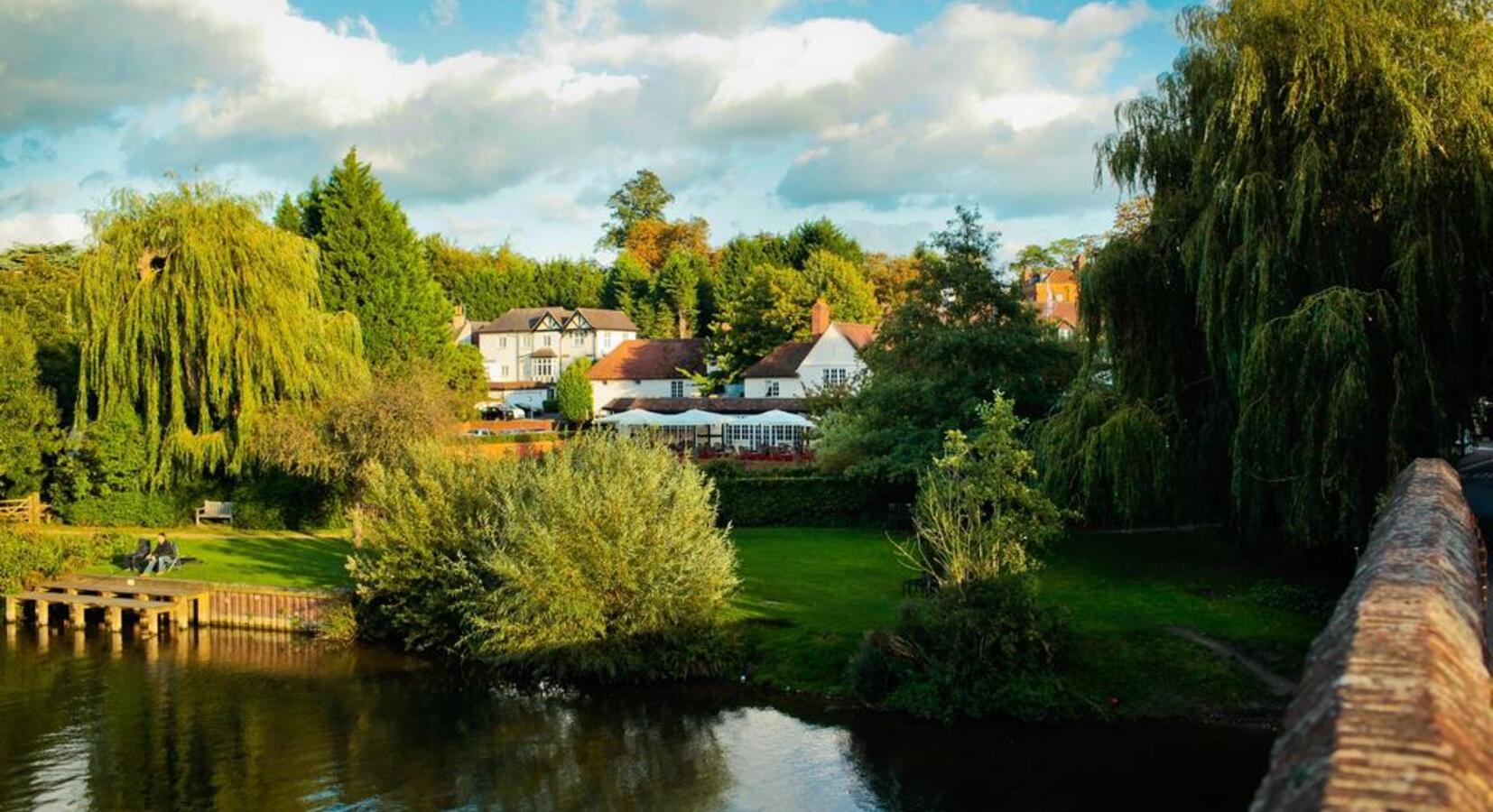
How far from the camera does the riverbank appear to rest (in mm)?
19234

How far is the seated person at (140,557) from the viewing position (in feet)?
96.9

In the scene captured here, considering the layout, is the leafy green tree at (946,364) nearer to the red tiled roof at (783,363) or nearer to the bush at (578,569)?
the bush at (578,569)

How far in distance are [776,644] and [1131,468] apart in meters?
7.81

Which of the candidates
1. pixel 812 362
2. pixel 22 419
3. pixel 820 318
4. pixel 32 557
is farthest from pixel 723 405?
pixel 32 557

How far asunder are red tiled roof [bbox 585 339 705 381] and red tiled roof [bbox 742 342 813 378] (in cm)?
837

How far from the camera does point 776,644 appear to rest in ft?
73.3

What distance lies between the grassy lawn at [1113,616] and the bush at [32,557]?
17538mm

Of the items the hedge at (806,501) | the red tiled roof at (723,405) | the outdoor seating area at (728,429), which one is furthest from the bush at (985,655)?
the red tiled roof at (723,405)

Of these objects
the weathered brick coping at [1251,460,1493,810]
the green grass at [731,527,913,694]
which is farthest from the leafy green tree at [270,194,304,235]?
the weathered brick coping at [1251,460,1493,810]

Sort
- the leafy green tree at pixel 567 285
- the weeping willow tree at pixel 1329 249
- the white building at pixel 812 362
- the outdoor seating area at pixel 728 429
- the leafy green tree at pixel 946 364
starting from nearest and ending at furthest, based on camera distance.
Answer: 1. the weeping willow tree at pixel 1329 249
2. the leafy green tree at pixel 946 364
3. the outdoor seating area at pixel 728 429
4. the white building at pixel 812 362
5. the leafy green tree at pixel 567 285

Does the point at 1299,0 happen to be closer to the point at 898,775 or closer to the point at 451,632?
the point at 898,775

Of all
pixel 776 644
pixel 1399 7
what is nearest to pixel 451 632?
pixel 776 644

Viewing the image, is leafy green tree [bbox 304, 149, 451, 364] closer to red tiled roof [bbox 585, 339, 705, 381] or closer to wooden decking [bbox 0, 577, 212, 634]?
red tiled roof [bbox 585, 339, 705, 381]

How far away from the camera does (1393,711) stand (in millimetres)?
3941
